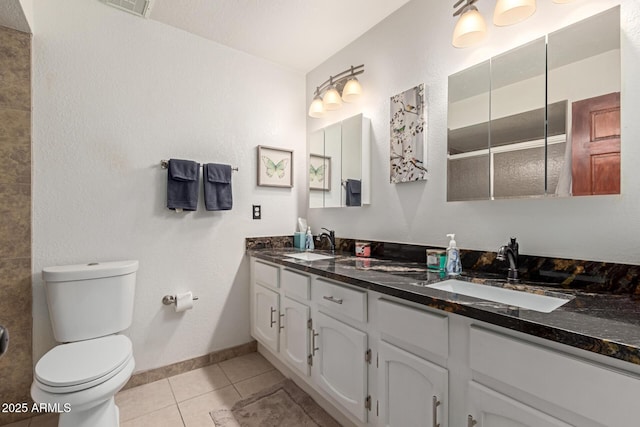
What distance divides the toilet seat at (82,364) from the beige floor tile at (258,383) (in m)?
0.77

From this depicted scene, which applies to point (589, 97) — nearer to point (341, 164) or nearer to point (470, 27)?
point (470, 27)

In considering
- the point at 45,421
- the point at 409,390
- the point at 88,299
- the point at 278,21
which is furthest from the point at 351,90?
the point at 45,421

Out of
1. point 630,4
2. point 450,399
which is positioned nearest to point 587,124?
point 630,4

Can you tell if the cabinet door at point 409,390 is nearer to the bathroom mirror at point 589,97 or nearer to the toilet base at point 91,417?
the bathroom mirror at point 589,97

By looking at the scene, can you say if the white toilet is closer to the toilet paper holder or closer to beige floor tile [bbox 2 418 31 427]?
the toilet paper holder

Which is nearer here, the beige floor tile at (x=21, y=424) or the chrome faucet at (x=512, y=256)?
the chrome faucet at (x=512, y=256)

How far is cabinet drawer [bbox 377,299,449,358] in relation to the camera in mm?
992

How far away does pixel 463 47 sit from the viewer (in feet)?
4.91

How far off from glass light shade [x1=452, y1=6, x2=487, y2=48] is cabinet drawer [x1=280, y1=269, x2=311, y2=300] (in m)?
1.45

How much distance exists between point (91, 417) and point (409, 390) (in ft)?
4.66

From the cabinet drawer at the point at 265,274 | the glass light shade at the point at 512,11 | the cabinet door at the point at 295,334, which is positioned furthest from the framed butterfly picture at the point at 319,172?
the glass light shade at the point at 512,11

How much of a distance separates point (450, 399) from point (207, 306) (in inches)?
71.7

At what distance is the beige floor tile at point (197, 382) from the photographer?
1.88 meters

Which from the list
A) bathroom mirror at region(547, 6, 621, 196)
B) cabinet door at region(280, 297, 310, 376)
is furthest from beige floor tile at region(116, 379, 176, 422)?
bathroom mirror at region(547, 6, 621, 196)
